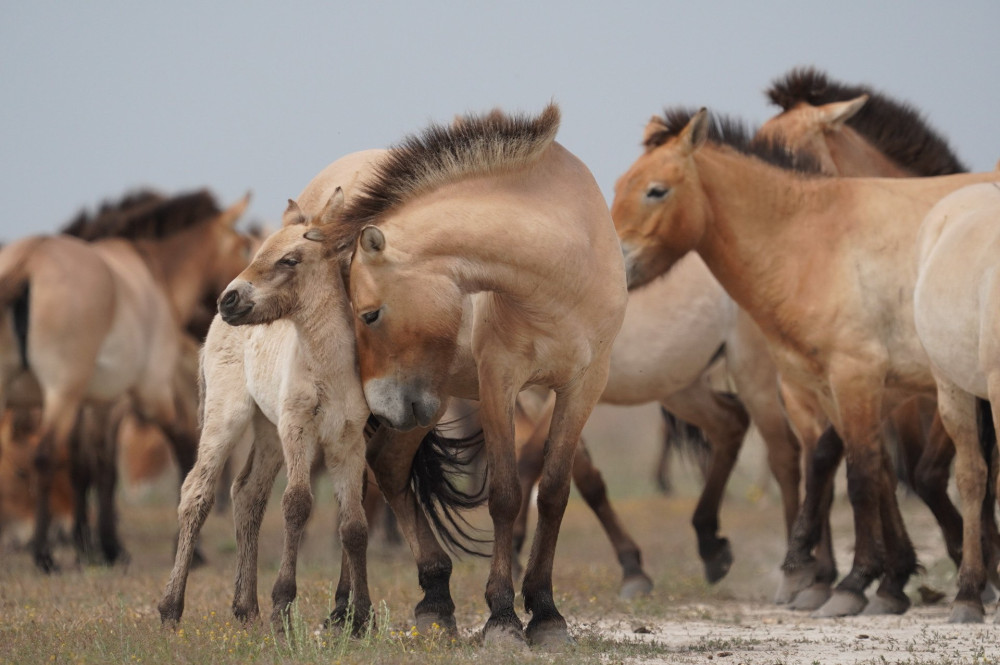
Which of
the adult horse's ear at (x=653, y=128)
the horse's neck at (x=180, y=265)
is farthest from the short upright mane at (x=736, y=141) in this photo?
the horse's neck at (x=180, y=265)

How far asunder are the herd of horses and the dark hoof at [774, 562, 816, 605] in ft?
0.06

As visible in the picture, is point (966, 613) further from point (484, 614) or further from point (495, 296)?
point (495, 296)

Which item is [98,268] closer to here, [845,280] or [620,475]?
[845,280]

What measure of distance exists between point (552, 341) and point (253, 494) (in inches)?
68.6

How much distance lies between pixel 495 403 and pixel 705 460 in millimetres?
6636

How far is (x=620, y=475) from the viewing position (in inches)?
942

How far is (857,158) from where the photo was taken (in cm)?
955

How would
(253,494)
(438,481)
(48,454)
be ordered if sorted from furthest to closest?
1. (48,454)
2. (438,481)
3. (253,494)

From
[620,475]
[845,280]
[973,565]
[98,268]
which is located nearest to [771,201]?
[845,280]

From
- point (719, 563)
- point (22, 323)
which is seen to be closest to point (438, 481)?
point (719, 563)

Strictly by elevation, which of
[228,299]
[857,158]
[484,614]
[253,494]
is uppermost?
[857,158]

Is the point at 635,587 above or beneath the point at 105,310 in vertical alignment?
beneath

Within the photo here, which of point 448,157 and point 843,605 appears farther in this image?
point 843,605

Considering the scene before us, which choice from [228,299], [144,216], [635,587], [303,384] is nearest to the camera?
[228,299]
